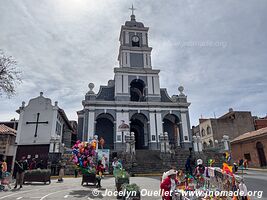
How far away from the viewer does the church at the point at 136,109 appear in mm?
25906

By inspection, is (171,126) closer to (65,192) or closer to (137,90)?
(137,90)

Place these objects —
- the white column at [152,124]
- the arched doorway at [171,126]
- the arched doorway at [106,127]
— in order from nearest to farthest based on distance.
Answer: the white column at [152,124]
the arched doorway at [106,127]
the arched doorway at [171,126]

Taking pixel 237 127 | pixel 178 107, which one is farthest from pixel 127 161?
pixel 237 127

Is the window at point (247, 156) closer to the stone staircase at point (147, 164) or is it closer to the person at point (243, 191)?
the stone staircase at point (147, 164)

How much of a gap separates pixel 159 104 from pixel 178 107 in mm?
3093

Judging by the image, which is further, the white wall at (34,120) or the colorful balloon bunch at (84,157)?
the white wall at (34,120)

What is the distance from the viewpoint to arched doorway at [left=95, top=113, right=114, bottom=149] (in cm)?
2725

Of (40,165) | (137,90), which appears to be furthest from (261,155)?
(40,165)

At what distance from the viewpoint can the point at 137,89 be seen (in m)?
31.8

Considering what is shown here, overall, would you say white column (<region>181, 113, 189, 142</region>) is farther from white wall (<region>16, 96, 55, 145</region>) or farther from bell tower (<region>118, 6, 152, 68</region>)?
white wall (<region>16, 96, 55, 145</region>)

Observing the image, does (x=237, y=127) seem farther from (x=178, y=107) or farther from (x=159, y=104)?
(x=159, y=104)

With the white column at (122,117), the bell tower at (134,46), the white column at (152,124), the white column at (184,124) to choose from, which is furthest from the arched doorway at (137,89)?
the white column at (184,124)

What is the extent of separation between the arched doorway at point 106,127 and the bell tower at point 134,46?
8.97 m

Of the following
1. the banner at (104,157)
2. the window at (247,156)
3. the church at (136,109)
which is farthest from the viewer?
the window at (247,156)
